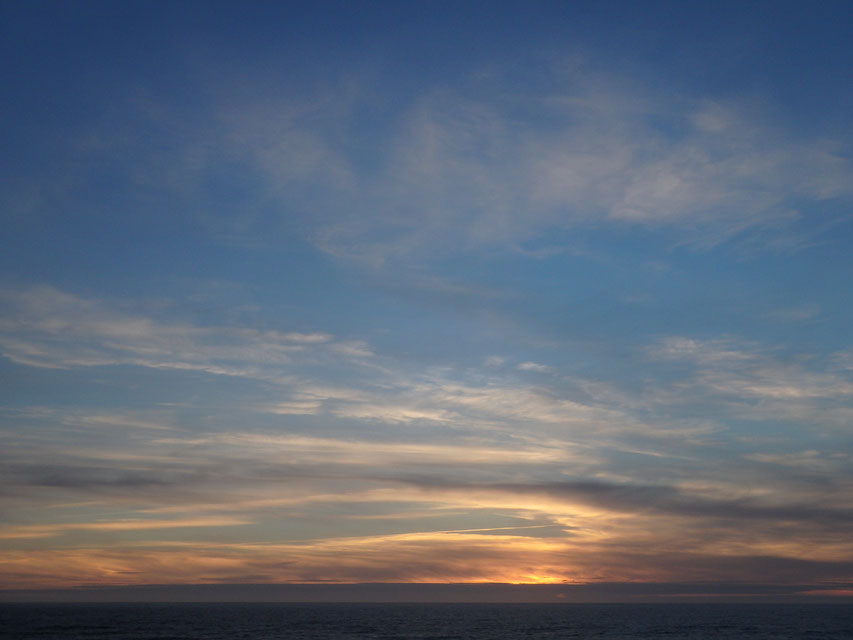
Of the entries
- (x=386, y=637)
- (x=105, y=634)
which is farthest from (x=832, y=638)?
(x=105, y=634)

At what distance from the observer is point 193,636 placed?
5182 inches

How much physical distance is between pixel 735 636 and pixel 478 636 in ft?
168

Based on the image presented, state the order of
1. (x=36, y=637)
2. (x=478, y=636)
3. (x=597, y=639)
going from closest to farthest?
(x=36, y=637) < (x=597, y=639) < (x=478, y=636)

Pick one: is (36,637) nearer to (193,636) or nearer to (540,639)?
(193,636)

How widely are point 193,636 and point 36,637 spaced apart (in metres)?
26.3

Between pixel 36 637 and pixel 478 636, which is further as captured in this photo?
pixel 478 636

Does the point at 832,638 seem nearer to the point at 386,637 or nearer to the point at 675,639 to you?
the point at 675,639

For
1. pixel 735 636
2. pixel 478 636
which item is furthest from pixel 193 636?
pixel 735 636

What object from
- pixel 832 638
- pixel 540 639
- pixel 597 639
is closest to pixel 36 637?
pixel 540 639

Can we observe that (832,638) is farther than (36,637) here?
Yes

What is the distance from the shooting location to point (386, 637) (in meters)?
131

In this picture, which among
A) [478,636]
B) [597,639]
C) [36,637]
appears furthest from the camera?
[478,636]

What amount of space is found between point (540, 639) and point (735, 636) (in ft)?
137

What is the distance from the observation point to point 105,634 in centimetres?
13175
